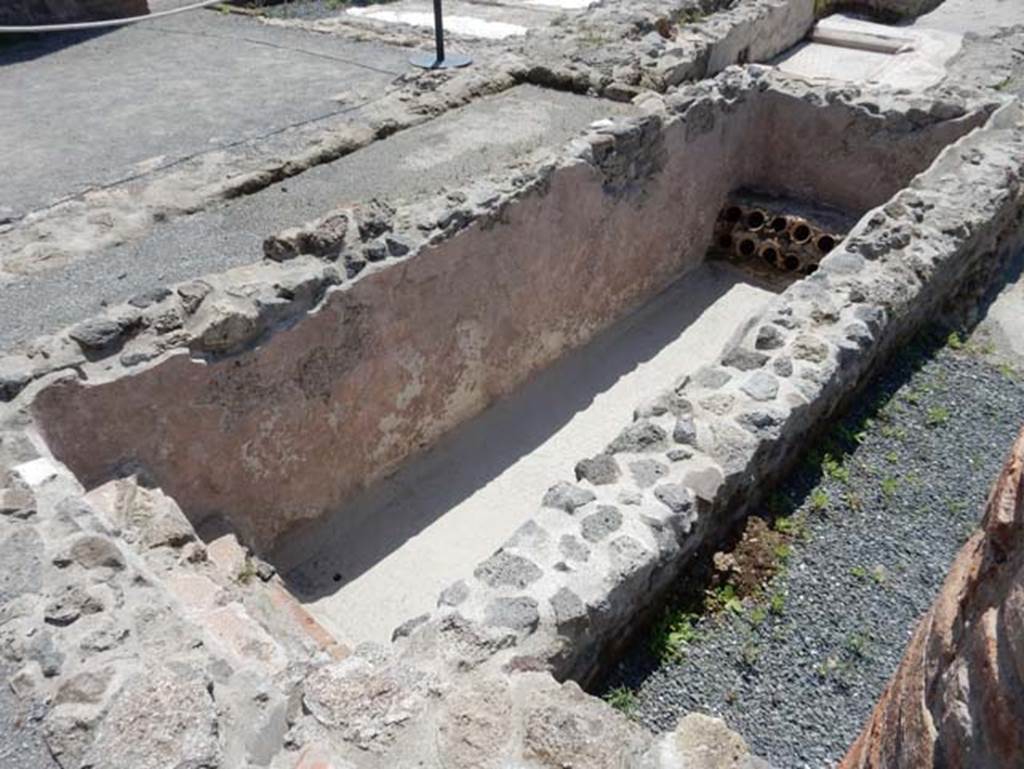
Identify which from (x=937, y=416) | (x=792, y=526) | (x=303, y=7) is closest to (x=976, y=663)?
(x=792, y=526)

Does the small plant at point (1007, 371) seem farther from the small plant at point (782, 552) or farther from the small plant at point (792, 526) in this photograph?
the small plant at point (782, 552)

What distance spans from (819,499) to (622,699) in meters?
1.67

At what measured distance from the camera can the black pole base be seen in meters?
9.67

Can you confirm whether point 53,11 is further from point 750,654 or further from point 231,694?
point 750,654

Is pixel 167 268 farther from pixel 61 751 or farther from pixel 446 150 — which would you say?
pixel 61 751

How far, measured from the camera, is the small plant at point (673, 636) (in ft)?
14.0

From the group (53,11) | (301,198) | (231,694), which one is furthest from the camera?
(53,11)

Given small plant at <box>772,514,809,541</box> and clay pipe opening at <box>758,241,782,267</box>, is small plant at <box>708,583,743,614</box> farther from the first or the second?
clay pipe opening at <box>758,241,782,267</box>

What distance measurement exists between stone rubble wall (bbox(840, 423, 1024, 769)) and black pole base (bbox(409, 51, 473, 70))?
8.38 m

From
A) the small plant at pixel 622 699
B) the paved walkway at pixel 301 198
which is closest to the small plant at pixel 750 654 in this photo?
the small plant at pixel 622 699

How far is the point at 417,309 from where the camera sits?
5.98m

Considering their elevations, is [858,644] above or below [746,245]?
above

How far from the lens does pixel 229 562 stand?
15.9ft

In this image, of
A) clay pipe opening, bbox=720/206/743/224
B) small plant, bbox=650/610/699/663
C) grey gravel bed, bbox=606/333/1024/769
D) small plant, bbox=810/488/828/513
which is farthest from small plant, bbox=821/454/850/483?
clay pipe opening, bbox=720/206/743/224
